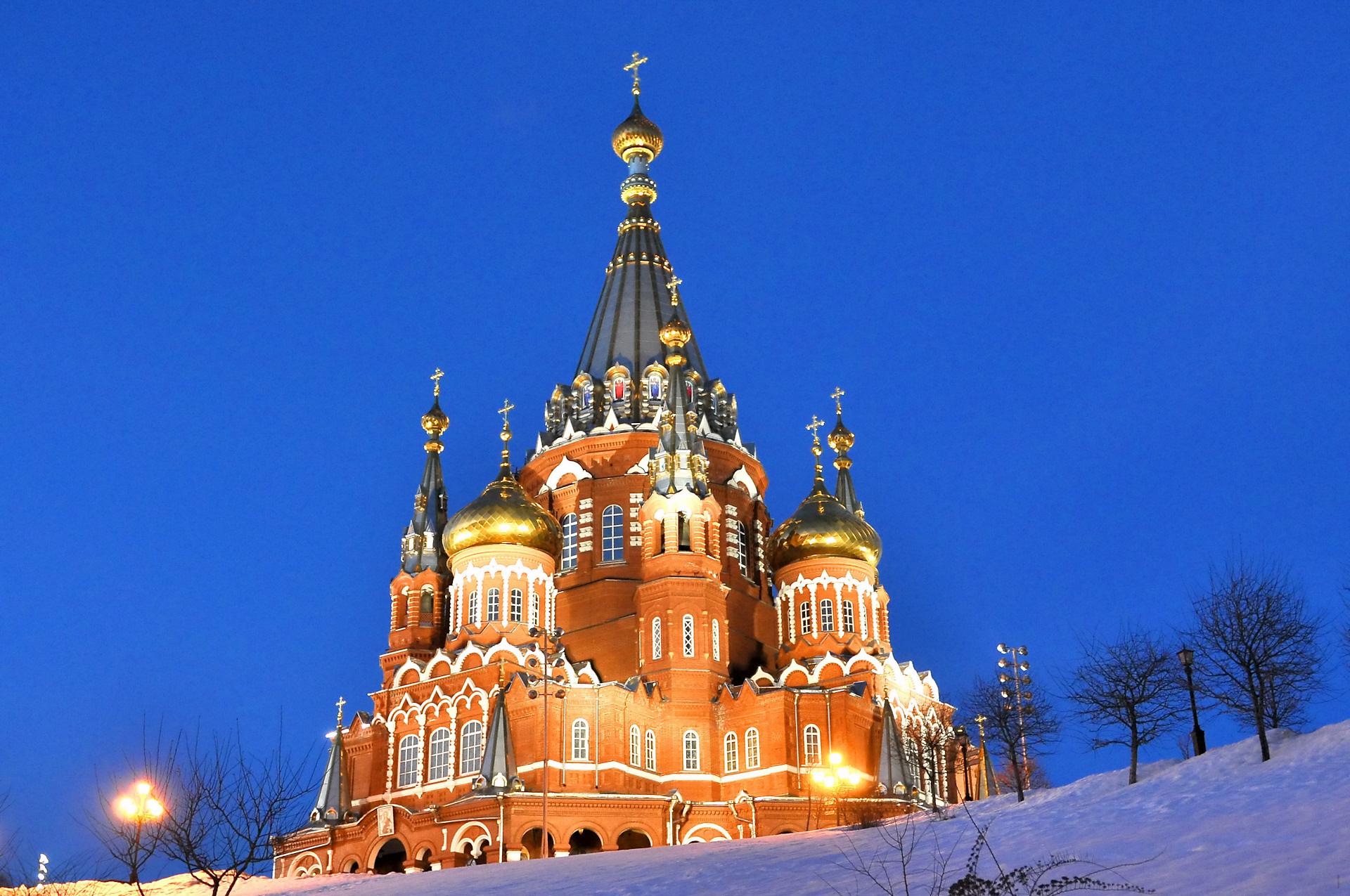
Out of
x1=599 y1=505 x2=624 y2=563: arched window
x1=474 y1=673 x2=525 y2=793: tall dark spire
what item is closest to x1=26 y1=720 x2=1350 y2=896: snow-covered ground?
x1=474 y1=673 x2=525 y2=793: tall dark spire

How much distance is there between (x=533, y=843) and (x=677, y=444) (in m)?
13.3

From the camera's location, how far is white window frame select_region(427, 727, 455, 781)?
41.0 m

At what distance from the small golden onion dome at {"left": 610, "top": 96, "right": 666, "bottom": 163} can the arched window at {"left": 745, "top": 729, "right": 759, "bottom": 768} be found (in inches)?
1005

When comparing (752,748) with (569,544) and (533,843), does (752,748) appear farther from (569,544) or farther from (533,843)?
(569,544)

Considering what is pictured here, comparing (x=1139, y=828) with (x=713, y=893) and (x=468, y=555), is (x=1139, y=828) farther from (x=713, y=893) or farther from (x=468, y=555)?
(x=468, y=555)

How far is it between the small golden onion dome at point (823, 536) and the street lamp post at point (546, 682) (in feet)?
26.8

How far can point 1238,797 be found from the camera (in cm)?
2148

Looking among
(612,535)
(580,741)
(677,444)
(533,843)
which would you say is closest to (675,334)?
(677,444)

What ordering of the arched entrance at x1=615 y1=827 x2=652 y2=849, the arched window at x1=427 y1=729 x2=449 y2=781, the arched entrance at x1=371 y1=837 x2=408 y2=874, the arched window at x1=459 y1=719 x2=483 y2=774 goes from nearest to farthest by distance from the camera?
the arched entrance at x1=615 y1=827 x2=652 y2=849
the arched window at x1=459 y1=719 x2=483 y2=774
the arched window at x1=427 y1=729 x2=449 y2=781
the arched entrance at x1=371 y1=837 x2=408 y2=874

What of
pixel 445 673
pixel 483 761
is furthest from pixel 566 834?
pixel 445 673

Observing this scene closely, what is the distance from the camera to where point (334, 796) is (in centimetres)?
4238

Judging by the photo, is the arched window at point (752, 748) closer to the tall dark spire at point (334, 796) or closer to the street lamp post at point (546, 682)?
the street lamp post at point (546, 682)

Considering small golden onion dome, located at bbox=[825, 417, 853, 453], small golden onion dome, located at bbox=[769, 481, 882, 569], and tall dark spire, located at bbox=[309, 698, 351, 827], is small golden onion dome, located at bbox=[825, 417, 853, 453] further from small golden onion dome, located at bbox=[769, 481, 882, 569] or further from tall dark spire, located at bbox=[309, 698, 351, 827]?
tall dark spire, located at bbox=[309, 698, 351, 827]

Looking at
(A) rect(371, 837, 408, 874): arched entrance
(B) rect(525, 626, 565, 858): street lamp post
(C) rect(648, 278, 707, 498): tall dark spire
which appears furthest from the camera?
(C) rect(648, 278, 707, 498): tall dark spire
